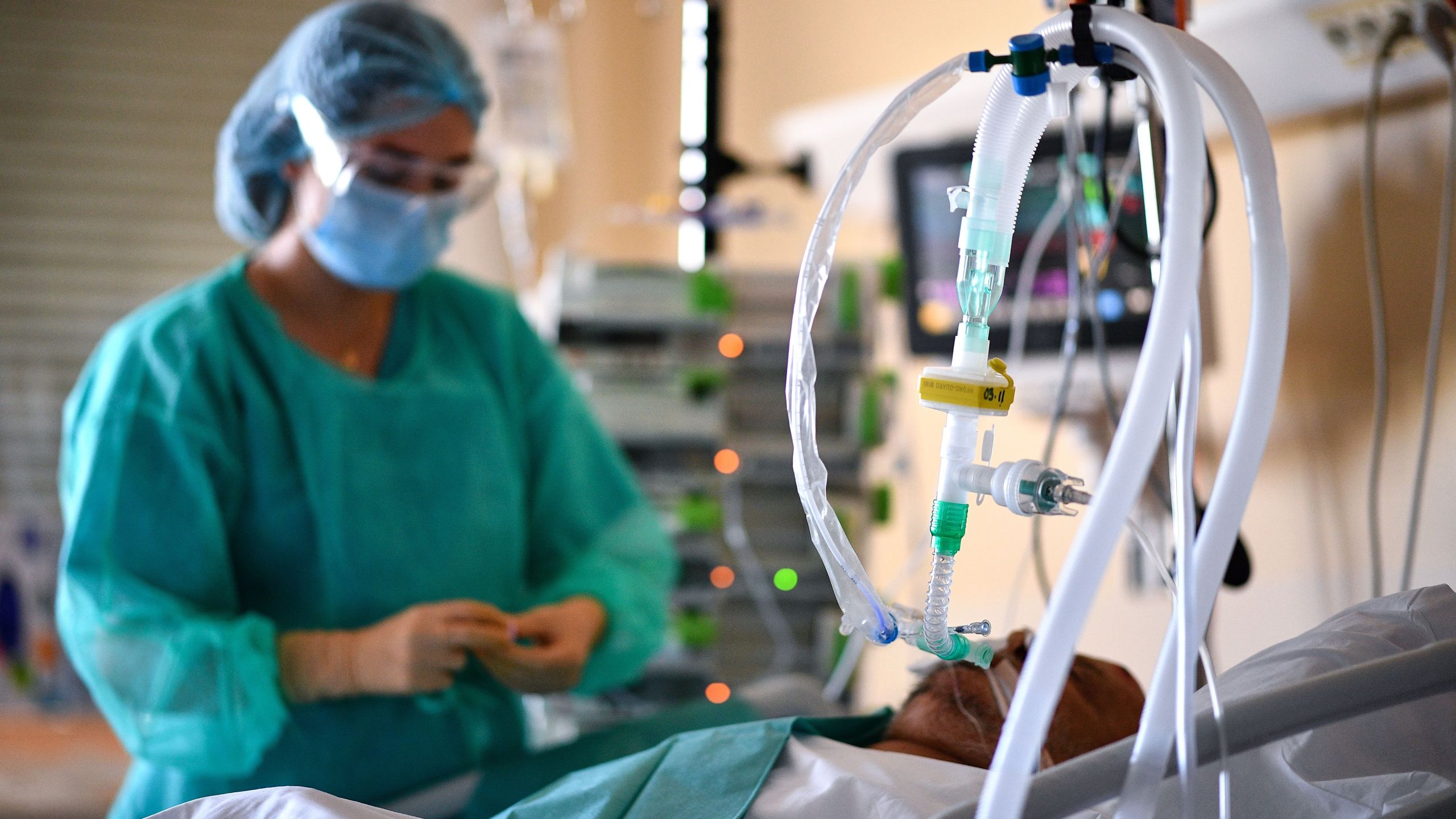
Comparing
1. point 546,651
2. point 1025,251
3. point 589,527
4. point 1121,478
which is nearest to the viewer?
point 1121,478

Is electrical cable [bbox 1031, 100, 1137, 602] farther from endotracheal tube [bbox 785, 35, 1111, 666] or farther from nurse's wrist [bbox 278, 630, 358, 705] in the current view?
nurse's wrist [bbox 278, 630, 358, 705]

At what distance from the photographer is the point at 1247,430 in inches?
24.0

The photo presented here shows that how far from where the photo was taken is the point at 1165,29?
0.61 m

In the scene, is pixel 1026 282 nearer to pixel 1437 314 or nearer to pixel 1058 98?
pixel 1437 314

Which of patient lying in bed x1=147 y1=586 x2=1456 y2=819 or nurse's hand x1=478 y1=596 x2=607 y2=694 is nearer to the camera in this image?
patient lying in bed x1=147 y1=586 x2=1456 y2=819

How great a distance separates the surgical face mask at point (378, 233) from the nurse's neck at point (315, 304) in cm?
2

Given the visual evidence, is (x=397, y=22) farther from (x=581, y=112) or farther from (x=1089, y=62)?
(x=581, y=112)

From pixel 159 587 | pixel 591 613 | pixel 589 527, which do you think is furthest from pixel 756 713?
pixel 159 587

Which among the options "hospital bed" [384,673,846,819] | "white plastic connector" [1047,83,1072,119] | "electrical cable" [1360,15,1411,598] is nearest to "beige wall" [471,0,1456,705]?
"electrical cable" [1360,15,1411,598]

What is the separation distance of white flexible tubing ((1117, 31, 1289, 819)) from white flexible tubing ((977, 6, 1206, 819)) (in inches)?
2.5

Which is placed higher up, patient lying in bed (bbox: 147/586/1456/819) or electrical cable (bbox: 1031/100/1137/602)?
electrical cable (bbox: 1031/100/1137/602)

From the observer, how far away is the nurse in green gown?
118cm

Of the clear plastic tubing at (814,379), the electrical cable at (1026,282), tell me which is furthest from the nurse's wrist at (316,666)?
the electrical cable at (1026,282)

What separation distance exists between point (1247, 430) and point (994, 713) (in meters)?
0.44
